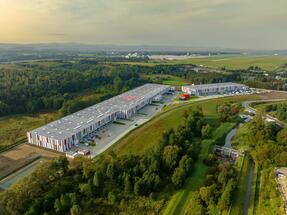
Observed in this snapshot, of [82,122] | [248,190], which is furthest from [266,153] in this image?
[82,122]

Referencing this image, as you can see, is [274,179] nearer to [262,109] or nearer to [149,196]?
[149,196]

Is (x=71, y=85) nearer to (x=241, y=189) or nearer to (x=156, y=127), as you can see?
(x=156, y=127)

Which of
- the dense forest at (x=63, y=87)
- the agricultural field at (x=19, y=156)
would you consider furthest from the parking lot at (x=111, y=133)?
the dense forest at (x=63, y=87)

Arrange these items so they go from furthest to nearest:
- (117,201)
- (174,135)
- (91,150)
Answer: (91,150) < (174,135) < (117,201)

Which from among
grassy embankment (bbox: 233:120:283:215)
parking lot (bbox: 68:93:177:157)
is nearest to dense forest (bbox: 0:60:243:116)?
parking lot (bbox: 68:93:177:157)

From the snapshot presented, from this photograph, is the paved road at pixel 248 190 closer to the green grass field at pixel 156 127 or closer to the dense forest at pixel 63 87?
the green grass field at pixel 156 127

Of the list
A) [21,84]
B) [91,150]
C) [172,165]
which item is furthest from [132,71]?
[172,165]
